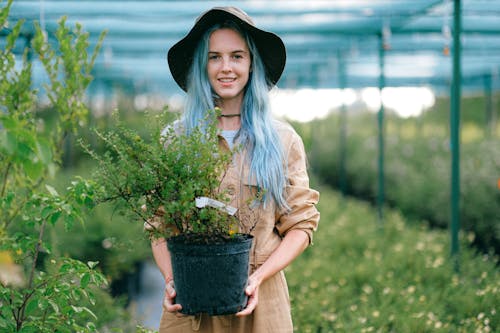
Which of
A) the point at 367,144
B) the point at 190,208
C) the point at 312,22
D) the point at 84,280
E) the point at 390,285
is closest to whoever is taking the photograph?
the point at 190,208

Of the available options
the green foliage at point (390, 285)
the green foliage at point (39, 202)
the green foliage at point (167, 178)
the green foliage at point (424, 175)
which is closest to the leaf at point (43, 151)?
the green foliage at point (39, 202)

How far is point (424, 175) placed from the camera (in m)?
7.83

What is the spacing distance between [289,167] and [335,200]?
6.24 m

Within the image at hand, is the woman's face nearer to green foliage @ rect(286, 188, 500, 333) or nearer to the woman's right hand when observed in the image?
the woman's right hand

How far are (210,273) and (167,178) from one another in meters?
0.27

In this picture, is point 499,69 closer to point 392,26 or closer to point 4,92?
point 392,26

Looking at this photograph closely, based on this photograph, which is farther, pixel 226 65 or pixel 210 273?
pixel 226 65

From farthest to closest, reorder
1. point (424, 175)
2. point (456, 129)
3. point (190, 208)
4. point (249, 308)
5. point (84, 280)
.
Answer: point (424, 175), point (456, 129), point (84, 280), point (249, 308), point (190, 208)

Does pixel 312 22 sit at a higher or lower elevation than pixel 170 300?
higher

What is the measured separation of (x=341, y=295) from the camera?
3.71 meters

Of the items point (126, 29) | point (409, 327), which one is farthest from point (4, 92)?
point (126, 29)

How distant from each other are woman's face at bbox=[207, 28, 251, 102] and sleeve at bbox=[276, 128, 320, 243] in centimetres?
27

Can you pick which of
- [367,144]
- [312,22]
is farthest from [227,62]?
[367,144]

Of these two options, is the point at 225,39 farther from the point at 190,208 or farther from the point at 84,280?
the point at 84,280
